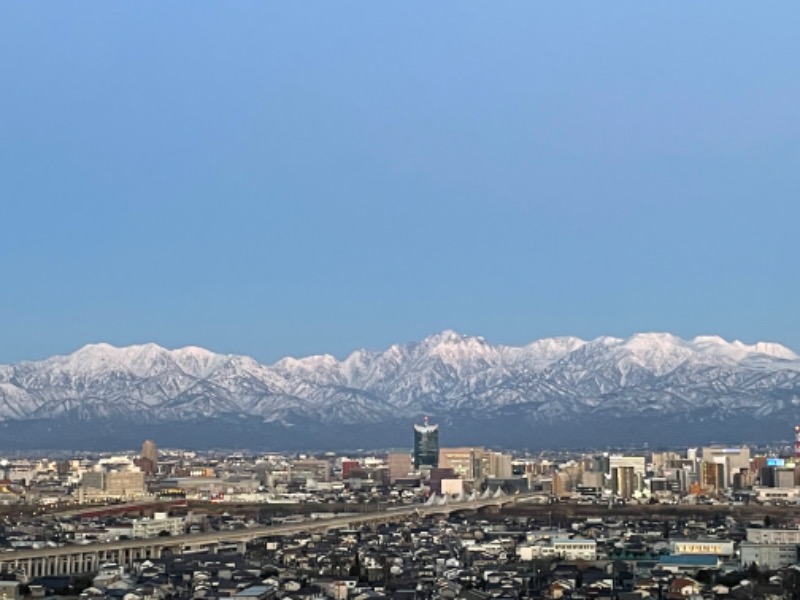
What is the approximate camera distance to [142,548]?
42.6 m

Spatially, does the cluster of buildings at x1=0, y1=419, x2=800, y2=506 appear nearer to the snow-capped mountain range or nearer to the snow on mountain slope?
the snow-capped mountain range

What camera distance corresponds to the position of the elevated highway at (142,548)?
38.7m

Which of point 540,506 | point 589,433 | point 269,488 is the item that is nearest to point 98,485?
point 269,488

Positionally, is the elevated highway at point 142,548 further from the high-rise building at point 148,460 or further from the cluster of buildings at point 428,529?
the high-rise building at point 148,460

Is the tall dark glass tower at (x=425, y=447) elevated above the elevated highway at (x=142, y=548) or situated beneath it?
elevated above

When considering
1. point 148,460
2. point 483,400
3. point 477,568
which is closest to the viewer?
point 477,568

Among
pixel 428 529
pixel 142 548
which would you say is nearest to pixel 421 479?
pixel 428 529

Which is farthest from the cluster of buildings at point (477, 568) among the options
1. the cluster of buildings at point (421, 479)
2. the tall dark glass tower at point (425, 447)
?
the tall dark glass tower at point (425, 447)

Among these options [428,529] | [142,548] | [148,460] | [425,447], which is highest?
[425,447]

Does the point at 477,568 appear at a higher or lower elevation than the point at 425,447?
lower

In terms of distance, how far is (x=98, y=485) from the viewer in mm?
72438

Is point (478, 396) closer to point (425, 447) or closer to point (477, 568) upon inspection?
point (425, 447)

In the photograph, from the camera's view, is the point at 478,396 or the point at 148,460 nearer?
the point at 148,460

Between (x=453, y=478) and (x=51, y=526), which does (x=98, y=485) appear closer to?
Result: (x=453, y=478)
